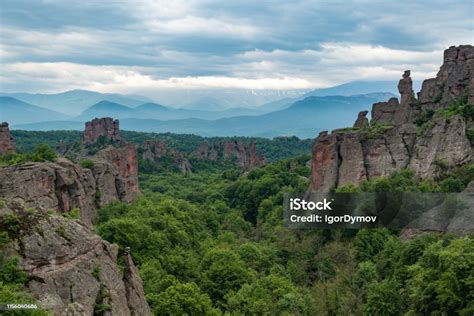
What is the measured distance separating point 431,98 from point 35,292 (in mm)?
58246

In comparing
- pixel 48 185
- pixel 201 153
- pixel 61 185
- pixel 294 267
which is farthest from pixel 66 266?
pixel 201 153

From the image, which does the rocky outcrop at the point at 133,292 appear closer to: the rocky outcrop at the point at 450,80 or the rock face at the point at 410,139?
the rock face at the point at 410,139

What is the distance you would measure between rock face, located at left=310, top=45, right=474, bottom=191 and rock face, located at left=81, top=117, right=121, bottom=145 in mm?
106882

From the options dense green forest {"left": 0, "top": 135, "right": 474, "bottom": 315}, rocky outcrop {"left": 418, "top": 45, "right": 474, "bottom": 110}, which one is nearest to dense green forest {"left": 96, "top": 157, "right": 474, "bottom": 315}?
dense green forest {"left": 0, "top": 135, "right": 474, "bottom": 315}

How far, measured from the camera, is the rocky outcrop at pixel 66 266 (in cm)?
1950

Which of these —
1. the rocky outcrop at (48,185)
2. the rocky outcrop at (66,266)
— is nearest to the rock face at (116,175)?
the rocky outcrop at (48,185)

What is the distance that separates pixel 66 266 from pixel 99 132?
147679mm

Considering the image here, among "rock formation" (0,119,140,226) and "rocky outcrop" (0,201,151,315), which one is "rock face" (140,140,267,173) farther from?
"rocky outcrop" (0,201,151,315)

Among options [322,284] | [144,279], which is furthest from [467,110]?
[144,279]

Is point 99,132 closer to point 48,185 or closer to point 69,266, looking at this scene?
point 48,185

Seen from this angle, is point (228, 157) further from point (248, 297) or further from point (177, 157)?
point (248, 297)

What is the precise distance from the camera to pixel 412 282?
34438 mm

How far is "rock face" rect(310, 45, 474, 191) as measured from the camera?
55062mm

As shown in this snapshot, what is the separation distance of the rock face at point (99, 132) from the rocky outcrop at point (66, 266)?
14100cm
